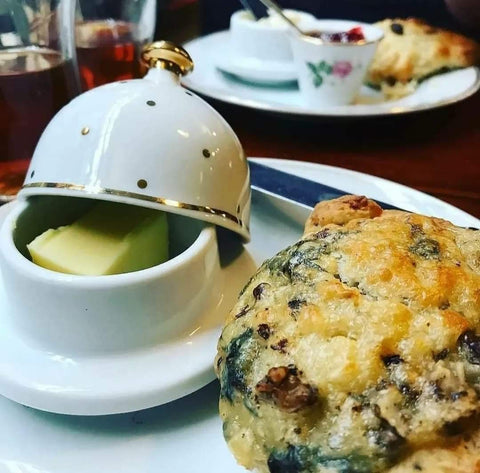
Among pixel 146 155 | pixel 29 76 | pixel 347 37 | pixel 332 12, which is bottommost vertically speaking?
pixel 332 12

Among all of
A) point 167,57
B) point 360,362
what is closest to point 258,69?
point 167,57

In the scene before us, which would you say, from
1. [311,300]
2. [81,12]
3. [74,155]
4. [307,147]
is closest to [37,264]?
[74,155]

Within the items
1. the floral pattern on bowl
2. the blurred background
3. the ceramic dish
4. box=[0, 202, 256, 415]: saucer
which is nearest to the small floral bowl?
the floral pattern on bowl

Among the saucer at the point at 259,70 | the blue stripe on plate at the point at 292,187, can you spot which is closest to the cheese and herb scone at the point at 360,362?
the blue stripe on plate at the point at 292,187

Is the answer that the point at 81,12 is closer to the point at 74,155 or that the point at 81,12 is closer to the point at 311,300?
the point at 74,155

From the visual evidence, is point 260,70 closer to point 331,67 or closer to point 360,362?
point 331,67
